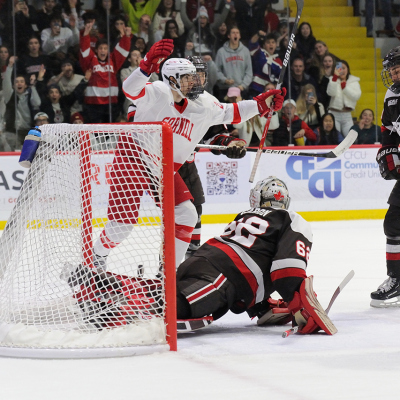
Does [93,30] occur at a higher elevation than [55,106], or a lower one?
higher

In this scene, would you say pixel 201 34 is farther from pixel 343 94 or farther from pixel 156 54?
pixel 156 54

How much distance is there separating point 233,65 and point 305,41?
901 mm

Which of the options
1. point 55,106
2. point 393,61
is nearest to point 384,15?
point 55,106

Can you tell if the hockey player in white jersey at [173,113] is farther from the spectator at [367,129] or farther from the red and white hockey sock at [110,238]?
the spectator at [367,129]

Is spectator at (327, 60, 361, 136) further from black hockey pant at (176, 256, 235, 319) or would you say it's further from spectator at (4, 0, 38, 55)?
black hockey pant at (176, 256, 235, 319)

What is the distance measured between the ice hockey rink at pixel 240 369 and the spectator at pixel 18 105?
4366 mm

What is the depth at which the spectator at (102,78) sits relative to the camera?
24.7 ft

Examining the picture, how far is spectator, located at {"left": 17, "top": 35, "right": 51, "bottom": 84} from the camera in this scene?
734 centimetres

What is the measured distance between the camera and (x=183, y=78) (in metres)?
3.57

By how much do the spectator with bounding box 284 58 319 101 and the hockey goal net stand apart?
5.17 metres

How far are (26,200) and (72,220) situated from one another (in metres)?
0.18

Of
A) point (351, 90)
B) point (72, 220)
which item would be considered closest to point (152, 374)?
point (72, 220)

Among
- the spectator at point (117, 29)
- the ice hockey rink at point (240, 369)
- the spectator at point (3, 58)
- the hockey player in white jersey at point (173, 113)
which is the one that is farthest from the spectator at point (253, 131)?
the ice hockey rink at point (240, 369)

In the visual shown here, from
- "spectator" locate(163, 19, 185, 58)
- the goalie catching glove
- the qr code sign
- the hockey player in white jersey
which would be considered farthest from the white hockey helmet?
"spectator" locate(163, 19, 185, 58)
